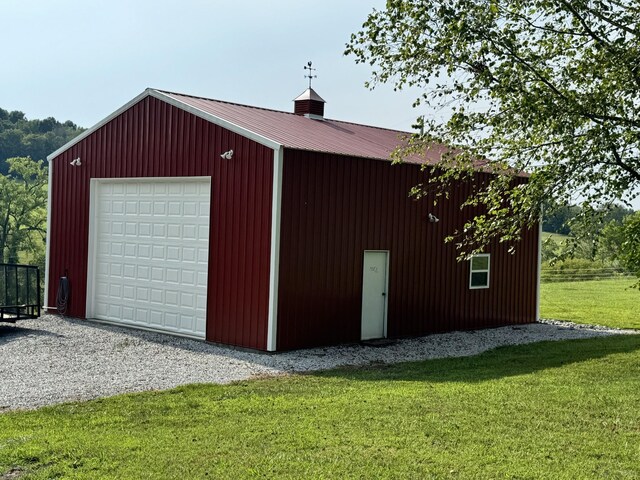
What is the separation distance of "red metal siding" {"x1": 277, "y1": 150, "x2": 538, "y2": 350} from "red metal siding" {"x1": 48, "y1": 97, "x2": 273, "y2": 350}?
1.46 ft

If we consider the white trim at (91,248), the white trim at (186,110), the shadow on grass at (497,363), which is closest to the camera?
the shadow on grass at (497,363)

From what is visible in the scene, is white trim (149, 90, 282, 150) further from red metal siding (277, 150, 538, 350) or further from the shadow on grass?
the shadow on grass

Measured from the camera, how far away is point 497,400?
27.9ft

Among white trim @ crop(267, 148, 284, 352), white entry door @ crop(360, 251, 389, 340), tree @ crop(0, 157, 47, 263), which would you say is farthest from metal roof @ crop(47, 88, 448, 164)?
tree @ crop(0, 157, 47, 263)

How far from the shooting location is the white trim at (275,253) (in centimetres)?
1233

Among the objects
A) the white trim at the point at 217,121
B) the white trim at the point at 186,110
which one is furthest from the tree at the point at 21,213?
the white trim at the point at 217,121

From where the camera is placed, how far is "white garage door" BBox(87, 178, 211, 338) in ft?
45.3

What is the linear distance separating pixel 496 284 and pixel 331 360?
20.3ft

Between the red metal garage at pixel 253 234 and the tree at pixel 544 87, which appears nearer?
the tree at pixel 544 87

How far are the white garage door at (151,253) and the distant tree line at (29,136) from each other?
46.3m

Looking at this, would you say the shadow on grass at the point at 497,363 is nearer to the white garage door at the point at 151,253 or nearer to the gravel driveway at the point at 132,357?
the gravel driveway at the point at 132,357

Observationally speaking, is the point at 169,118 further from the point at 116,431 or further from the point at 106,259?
the point at 116,431

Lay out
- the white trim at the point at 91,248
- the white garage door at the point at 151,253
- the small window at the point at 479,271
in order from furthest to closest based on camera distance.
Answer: the small window at the point at 479,271
the white trim at the point at 91,248
the white garage door at the point at 151,253

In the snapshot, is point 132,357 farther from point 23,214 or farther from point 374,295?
point 23,214
